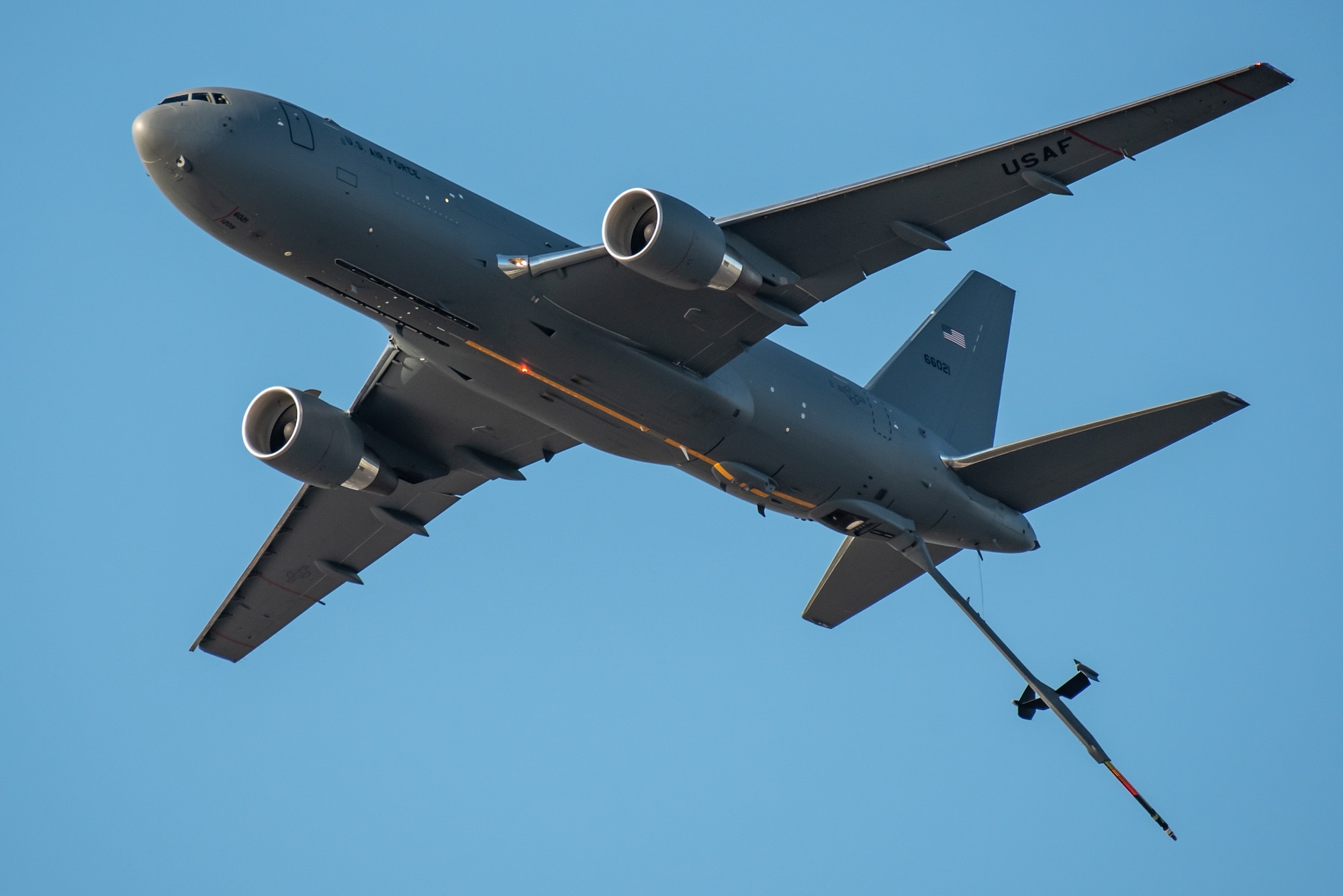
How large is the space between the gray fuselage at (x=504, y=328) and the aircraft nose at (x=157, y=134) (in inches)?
1.0

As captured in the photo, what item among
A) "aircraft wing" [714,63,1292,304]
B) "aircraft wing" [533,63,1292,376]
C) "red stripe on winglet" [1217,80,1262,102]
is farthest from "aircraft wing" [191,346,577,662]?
"red stripe on winglet" [1217,80,1262,102]

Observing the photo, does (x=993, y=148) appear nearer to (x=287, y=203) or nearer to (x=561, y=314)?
(x=561, y=314)

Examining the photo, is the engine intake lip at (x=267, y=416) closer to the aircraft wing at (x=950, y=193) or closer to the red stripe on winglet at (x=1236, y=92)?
the aircraft wing at (x=950, y=193)

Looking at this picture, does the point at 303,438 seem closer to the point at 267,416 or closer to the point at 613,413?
the point at 267,416

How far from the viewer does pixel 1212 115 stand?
23.9 metres

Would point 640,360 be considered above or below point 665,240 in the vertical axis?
below

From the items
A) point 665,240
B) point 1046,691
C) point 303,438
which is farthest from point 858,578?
point 303,438

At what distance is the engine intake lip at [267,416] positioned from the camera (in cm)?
2967

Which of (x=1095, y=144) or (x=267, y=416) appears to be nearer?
(x=1095, y=144)

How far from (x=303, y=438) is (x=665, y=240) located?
1002cm

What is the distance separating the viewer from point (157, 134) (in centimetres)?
2330

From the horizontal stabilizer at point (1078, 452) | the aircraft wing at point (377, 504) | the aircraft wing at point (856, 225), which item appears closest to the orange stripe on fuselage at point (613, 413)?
the aircraft wing at point (856, 225)

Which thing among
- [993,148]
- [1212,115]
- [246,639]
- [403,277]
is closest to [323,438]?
[403,277]

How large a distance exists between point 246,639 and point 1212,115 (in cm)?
2491
